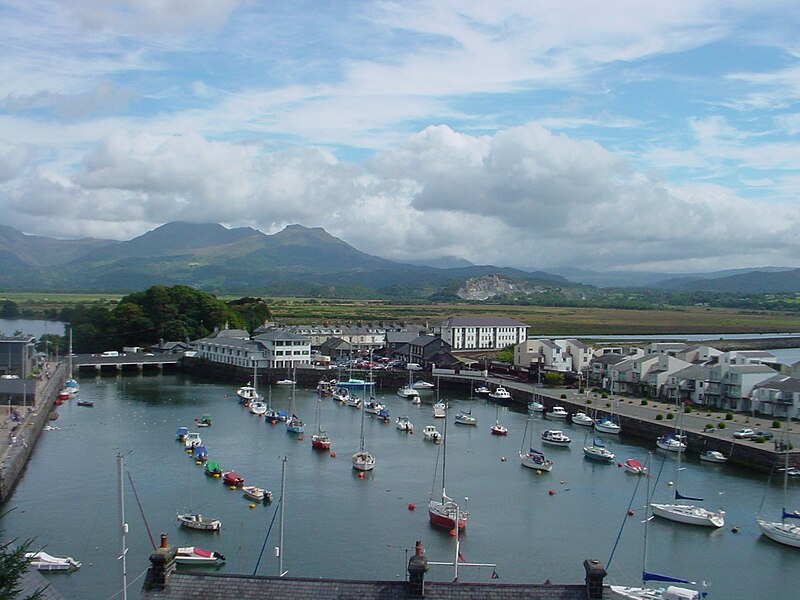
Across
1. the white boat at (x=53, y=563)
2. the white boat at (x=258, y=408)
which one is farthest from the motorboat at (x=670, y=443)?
the white boat at (x=53, y=563)

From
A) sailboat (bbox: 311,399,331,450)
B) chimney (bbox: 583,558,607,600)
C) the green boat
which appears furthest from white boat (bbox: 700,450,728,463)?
chimney (bbox: 583,558,607,600)

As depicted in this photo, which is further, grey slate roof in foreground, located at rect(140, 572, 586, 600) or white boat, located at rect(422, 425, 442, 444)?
white boat, located at rect(422, 425, 442, 444)

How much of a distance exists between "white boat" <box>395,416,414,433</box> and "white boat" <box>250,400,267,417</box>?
639 cm

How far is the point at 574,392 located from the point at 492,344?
22.4 meters

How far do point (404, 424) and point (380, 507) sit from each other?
12.1 meters

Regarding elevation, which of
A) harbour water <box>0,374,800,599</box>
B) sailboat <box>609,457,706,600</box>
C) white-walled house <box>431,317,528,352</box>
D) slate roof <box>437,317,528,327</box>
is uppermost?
slate roof <box>437,317,528,327</box>

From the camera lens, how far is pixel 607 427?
32688mm

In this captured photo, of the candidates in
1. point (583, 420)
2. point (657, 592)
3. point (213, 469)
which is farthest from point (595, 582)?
point (583, 420)

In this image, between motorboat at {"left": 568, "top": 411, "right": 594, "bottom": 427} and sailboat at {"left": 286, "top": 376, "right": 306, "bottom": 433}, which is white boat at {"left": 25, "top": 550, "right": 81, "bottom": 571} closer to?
sailboat at {"left": 286, "top": 376, "right": 306, "bottom": 433}

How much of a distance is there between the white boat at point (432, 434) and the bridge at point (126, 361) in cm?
2834

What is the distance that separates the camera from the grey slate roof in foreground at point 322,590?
30.1 ft

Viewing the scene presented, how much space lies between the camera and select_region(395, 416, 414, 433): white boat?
33375mm

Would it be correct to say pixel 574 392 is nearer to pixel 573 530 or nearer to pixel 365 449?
pixel 365 449

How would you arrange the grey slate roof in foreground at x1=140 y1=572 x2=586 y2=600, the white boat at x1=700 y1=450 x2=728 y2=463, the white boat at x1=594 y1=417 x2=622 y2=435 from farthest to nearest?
the white boat at x1=594 y1=417 x2=622 y2=435, the white boat at x1=700 y1=450 x2=728 y2=463, the grey slate roof in foreground at x1=140 y1=572 x2=586 y2=600
